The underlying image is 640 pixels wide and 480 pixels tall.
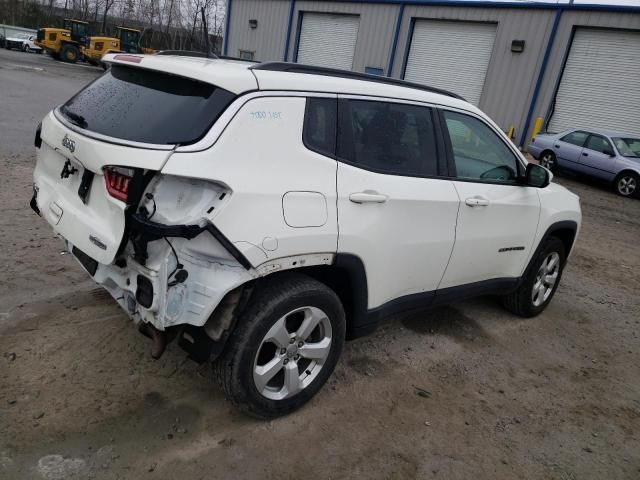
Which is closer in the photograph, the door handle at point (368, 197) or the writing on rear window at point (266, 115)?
the writing on rear window at point (266, 115)

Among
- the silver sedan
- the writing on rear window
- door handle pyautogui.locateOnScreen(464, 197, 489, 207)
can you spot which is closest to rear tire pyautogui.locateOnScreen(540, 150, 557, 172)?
the silver sedan

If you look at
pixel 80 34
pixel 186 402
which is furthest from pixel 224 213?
pixel 80 34

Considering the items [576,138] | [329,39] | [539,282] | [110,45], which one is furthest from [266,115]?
[110,45]

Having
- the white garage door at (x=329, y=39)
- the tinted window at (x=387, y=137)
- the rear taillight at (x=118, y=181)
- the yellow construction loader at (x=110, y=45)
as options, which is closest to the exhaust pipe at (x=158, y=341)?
the rear taillight at (x=118, y=181)

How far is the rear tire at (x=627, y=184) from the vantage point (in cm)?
1271

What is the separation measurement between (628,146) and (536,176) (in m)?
11.4

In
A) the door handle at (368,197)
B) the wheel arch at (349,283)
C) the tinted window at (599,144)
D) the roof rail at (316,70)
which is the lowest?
the wheel arch at (349,283)

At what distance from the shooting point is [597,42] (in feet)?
56.1

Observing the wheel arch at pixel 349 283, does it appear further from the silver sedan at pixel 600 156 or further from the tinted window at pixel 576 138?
the tinted window at pixel 576 138

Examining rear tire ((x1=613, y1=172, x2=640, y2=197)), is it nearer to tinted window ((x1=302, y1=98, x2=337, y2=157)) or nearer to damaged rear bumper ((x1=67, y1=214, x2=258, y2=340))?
tinted window ((x1=302, y1=98, x2=337, y2=157))

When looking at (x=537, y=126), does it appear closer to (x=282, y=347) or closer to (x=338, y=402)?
(x=338, y=402)

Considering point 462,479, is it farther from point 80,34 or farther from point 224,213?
point 80,34

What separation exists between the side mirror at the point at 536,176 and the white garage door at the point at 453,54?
53.7 feet

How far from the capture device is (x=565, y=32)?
17.5m
